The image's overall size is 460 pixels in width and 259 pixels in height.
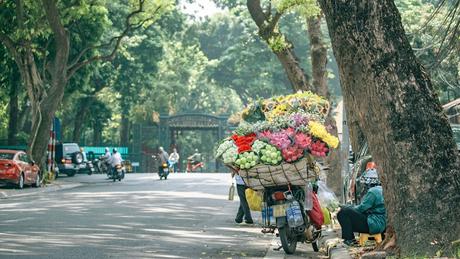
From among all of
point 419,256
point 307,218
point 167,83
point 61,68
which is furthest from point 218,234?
point 167,83

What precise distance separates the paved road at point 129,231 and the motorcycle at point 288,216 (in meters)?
0.26

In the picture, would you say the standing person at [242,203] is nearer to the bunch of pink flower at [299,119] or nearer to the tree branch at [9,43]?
the bunch of pink flower at [299,119]

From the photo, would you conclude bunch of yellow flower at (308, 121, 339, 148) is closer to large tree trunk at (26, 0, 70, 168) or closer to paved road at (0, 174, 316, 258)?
paved road at (0, 174, 316, 258)

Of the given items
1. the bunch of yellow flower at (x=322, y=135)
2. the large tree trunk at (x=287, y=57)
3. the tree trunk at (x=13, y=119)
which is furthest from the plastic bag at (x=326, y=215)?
the tree trunk at (x=13, y=119)

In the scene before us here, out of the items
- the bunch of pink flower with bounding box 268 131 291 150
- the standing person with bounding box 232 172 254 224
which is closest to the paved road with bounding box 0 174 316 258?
the standing person with bounding box 232 172 254 224

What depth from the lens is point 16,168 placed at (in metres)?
33.3

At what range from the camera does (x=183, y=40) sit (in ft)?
244

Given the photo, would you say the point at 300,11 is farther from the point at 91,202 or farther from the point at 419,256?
the point at 419,256

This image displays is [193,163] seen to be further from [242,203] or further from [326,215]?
[326,215]

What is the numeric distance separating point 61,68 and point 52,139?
5.15m

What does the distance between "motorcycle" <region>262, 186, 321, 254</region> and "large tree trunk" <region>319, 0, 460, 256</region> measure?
2502mm

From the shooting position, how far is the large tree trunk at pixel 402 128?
10.5 m

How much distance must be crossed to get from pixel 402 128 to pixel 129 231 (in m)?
6.74

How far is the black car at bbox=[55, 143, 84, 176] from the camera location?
158 feet
